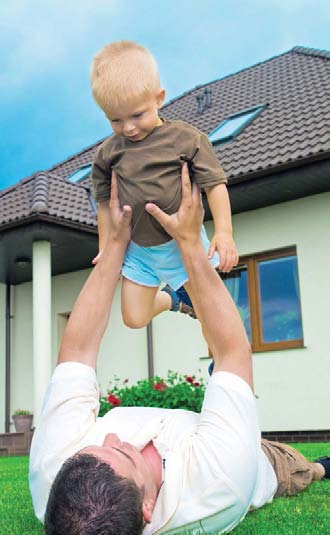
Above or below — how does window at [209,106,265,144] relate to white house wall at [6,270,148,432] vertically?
above

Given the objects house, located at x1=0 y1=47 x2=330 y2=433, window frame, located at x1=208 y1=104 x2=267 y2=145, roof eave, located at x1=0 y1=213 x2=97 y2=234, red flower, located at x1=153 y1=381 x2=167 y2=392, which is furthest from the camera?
window frame, located at x1=208 y1=104 x2=267 y2=145

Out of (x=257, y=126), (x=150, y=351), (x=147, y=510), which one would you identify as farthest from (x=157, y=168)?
(x=257, y=126)

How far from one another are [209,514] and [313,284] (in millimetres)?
7941

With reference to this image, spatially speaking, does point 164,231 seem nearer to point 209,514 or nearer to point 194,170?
point 194,170

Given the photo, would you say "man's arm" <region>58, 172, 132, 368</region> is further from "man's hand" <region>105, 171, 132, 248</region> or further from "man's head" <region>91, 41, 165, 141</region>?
"man's head" <region>91, 41, 165, 141</region>

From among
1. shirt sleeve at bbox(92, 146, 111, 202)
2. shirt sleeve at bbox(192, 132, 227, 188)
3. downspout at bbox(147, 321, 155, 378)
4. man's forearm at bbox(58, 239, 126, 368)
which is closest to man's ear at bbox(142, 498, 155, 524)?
man's forearm at bbox(58, 239, 126, 368)

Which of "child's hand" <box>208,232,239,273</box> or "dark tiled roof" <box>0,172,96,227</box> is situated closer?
"child's hand" <box>208,232,239,273</box>

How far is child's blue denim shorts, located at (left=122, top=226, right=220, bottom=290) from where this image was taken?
11.5 feet

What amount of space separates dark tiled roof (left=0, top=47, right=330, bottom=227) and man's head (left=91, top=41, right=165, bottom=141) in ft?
22.9

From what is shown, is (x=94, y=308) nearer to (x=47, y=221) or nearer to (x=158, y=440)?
(x=158, y=440)

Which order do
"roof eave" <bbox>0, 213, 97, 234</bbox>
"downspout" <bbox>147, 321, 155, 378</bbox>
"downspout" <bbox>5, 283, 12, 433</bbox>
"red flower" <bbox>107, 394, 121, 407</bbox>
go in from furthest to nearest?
"downspout" <bbox>5, 283, 12, 433</bbox> < "downspout" <bbox>147, 321, 155, 378</bbox> < "roof eave" <bbox>0, 213, 97, 234</bbox> < "red flower" <bbox>107, 394, 121, 407</bbox>

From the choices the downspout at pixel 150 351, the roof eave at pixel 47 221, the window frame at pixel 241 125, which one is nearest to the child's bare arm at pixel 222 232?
the roof eave at pixel 47 221

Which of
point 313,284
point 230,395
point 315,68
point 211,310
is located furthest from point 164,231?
point 315,68

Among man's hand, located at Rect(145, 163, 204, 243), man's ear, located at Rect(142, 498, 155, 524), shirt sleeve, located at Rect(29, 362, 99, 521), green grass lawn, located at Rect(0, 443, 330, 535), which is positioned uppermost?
man's hand, located at Rect(145, 163, 204, 243)
